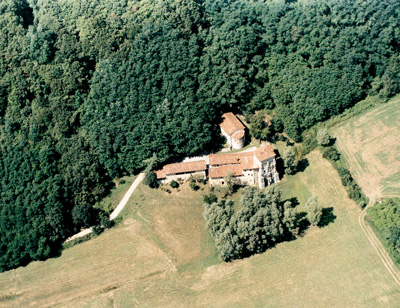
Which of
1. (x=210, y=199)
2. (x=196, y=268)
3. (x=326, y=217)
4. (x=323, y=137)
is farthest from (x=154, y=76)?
(x=326, y=217)

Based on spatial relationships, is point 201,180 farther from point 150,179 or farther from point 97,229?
point 97,229

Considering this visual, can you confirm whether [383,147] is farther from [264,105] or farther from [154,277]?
[154,277]

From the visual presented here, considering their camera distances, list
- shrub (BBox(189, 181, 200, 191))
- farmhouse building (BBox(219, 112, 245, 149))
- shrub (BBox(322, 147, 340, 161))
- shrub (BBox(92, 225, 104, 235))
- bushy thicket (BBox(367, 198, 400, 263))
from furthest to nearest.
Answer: farmhouse building (BBox(219, 112, 245, 149)), shrub (BBox(189, 181, 200, 191)), shrub (BBox(322, 147, 340, 161)), shrub (BBox(92, 225, 104, 235)), bushy thicket (BBox(367, 198, 400, 263))

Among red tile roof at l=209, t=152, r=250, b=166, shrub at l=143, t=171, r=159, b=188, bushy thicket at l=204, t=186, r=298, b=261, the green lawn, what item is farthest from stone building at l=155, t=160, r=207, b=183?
bushy thicket at l=204, t=186, r=298, b=261

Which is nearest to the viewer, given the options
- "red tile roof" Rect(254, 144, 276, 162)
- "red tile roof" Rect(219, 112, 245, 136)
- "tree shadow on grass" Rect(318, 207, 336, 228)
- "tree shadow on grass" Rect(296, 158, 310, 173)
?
"tree shadow on grass" Rect(318, 207, 336, 228)

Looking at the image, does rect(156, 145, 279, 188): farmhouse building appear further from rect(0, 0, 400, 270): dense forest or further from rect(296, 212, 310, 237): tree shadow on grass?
rect(296, 212, 310, 237): tree shadow on grass
